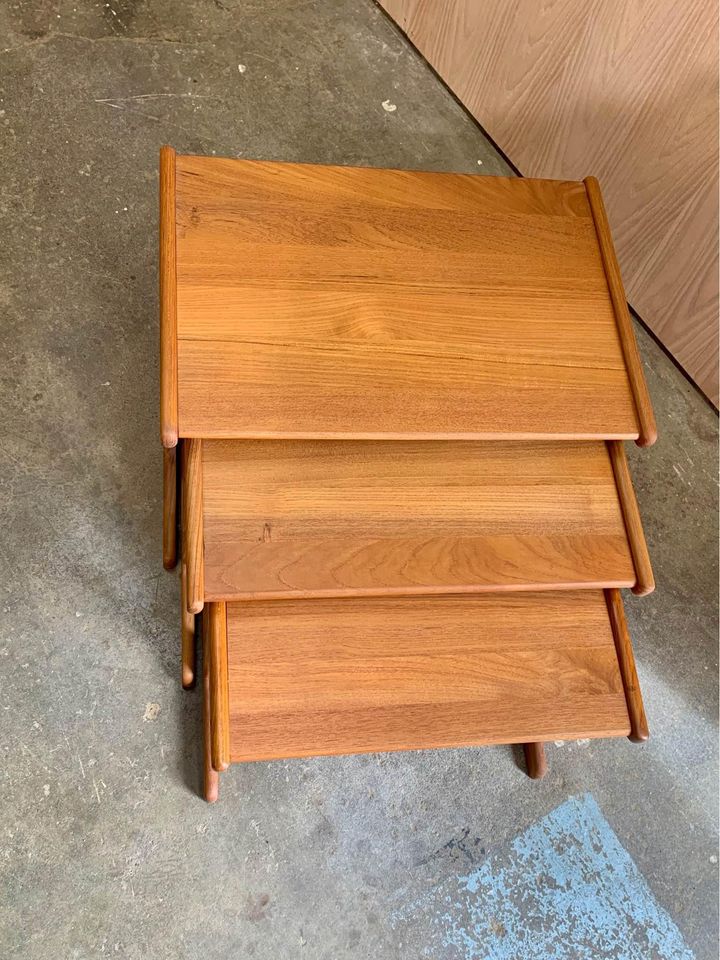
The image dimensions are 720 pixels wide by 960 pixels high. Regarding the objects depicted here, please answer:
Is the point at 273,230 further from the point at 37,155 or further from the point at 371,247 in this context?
the point at 37,155

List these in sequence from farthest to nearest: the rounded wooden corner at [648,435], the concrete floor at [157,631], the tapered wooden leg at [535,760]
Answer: the tapered wooden leg at [535,760], the concrete floor at [157,631], the rounded wooden corner at [648,435]

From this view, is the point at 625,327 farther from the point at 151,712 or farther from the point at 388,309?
the point at 151,712

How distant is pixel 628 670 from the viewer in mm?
1354

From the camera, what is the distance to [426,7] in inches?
84.4

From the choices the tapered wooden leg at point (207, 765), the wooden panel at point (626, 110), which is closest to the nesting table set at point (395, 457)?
the tapered wooden leg at point (207, 765)

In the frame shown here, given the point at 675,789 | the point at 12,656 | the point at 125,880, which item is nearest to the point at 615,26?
the point at 675,789

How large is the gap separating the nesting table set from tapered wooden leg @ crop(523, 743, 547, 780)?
32cm

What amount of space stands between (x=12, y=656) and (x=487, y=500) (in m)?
0.87

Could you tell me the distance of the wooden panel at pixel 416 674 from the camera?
4.15 feet

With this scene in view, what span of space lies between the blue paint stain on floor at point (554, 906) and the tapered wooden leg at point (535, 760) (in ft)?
0.25

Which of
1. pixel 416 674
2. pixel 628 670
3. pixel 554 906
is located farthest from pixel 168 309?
pixel 554 906

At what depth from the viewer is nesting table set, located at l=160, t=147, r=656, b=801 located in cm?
124

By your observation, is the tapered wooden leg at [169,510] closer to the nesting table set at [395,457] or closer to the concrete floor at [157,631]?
the concrete floor at [157,631]

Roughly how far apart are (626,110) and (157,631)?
4.52ft
